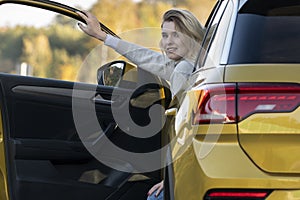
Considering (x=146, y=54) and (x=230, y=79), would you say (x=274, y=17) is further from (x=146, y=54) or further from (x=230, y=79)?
(x=146, y=54)

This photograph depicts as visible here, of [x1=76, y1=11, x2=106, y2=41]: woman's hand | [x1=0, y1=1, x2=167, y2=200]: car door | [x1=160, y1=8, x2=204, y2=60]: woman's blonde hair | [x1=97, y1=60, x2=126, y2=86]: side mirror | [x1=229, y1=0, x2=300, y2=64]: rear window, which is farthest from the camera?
[x1=97, y1=60, x2=126, y2=86]: side mirror

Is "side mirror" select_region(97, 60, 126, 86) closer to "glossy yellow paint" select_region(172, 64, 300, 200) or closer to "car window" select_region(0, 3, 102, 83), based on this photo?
"glossy yellow paint" select_region(172, 64, 300, 200)

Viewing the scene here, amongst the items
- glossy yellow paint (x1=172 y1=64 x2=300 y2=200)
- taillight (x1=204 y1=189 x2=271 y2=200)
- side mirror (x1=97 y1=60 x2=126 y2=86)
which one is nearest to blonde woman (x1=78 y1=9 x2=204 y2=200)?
side mirror (x1=97 y1=60 x2=126 y2=86)

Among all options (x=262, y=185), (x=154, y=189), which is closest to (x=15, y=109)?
(x=154, y=189)

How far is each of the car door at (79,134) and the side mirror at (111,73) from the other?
0.13 feet

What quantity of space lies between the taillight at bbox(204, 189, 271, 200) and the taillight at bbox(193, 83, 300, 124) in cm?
27

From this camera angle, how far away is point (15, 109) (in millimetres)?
4098

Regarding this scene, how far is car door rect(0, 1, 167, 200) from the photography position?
3959 mm

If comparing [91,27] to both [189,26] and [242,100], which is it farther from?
[242,100]

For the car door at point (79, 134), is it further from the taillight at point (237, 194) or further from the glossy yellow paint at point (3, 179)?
the taillight at point (237, 194)

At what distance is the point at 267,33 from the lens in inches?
101

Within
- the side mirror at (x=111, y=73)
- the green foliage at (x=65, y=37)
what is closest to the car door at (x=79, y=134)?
the side mirror at (x=111, y=73)

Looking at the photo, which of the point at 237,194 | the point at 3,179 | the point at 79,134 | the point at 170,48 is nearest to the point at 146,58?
the point at 170,48

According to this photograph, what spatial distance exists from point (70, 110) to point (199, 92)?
6.21 feet
